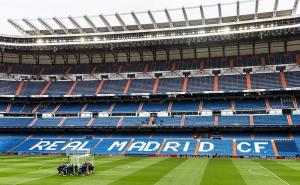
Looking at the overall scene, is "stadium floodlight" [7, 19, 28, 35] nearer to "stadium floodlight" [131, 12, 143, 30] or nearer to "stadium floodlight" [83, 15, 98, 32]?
"stadium floodlight" [83, 15, 98, 32]

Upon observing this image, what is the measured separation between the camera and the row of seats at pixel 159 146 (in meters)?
43.9

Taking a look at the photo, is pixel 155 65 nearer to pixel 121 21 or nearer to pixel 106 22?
pixel 121 21

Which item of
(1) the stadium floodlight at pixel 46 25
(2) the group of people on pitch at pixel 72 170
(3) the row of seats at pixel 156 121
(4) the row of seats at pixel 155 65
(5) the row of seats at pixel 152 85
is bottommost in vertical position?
(2) the group of people on pitch at pixel 72 170

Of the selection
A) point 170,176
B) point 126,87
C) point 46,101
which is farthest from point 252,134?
point 46,101

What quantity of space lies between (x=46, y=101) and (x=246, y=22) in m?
43.6

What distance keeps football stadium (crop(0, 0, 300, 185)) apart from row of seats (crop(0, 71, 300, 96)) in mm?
204

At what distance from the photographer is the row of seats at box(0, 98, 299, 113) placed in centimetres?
5300

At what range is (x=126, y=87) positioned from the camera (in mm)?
61250

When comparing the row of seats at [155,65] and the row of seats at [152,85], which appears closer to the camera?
the row of seats at [152,85]

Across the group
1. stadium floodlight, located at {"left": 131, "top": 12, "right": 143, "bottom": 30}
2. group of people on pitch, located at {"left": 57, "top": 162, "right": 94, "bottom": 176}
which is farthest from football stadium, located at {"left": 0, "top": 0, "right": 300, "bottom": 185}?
group of people on pitch, located at {"left": 57, "top": 162, "right": 94, "bottom": 176}

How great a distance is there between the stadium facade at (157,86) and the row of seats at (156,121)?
180 mm

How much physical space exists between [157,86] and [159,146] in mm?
15449

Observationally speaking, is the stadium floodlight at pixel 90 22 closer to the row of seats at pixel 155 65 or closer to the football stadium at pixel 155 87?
the football stadium at pixel 155 87

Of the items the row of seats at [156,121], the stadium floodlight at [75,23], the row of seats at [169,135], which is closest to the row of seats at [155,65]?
the stadium floodlight at [75,23]
